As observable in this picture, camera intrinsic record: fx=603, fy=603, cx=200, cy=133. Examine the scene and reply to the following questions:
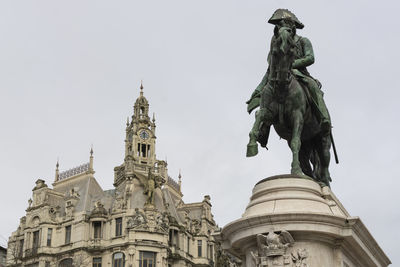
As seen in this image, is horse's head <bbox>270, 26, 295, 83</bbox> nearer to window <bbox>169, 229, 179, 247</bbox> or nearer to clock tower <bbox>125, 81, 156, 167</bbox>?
window <bbox>169, 229, 179, 247</bbox>

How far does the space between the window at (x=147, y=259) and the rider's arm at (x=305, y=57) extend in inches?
1716

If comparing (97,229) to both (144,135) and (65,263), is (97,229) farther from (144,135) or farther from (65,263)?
(144,135)

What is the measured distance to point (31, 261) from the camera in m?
55.8

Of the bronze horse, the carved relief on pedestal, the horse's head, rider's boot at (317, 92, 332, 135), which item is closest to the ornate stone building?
the bronze horse

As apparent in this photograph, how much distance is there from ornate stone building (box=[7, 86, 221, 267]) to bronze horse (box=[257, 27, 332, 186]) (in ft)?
140

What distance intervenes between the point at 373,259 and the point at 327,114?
101 inches

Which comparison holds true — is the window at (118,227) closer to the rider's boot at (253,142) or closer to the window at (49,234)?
the window at (49,234)

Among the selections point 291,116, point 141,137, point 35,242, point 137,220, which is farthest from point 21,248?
point 291,116

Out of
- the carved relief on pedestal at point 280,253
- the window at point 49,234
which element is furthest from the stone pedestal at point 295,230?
the window at point 49,234

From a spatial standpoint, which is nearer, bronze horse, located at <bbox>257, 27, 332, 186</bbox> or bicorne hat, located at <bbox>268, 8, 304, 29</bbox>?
bronze horse, located at <bbox>257, 27, 332, 186</bbox>

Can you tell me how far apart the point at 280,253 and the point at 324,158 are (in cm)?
303

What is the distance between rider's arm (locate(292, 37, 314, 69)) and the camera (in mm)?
10608

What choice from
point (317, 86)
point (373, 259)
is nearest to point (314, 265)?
point (373, 259)

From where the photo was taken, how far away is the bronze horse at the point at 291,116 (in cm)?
966
